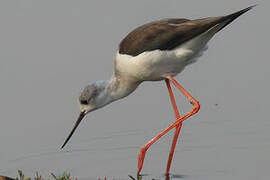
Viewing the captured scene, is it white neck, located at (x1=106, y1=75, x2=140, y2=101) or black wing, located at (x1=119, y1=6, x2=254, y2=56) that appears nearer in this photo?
black wing, located at (x1=119, y1=6, x2=254, y2=56)

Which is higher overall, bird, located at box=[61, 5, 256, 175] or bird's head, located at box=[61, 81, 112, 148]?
bird, located at box=[61, 5, 256, 175]

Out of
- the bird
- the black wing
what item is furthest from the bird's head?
the black wing

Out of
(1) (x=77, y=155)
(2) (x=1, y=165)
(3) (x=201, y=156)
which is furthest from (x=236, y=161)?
(2) (x=1, y=165)

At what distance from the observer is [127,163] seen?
10797 mm

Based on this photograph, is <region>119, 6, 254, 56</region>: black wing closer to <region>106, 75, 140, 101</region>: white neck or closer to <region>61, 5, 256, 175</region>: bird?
<region>61, 5, 256, 175</region>: bird

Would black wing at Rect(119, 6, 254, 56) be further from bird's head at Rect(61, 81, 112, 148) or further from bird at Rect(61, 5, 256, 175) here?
bird's head at Rect(61, 81, 112, 148)

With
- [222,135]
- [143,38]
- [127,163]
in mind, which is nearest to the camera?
[143,38]

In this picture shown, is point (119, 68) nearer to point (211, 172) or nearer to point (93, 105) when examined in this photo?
point (93, 105)

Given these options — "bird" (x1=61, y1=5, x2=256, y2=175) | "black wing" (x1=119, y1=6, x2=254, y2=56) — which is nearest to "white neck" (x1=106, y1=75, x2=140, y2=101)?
"bird" (x1=61, y1=5, x2=256, y2=175)

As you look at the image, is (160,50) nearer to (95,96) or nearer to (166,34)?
(166,34)

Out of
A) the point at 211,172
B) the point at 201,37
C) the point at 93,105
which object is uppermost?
the point at 201,37

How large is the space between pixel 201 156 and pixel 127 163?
961mm

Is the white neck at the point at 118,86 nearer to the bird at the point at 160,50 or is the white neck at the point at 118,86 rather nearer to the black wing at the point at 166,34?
the bird at the point at 160,50

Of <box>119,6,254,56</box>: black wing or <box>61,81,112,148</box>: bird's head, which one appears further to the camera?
<box>61,81,112,148</box>: bird's head
